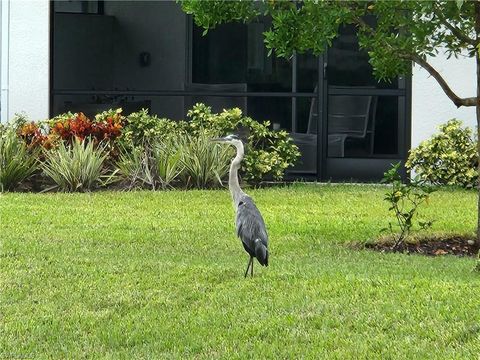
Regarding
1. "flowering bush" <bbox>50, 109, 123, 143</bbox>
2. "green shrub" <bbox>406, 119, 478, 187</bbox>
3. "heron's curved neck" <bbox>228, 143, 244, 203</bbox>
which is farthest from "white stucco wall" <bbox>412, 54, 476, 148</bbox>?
"heron's curved neck" <bbox>228, 143, 244, 203</bbox>

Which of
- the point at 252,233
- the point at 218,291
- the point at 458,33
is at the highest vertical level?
the point at 458,33

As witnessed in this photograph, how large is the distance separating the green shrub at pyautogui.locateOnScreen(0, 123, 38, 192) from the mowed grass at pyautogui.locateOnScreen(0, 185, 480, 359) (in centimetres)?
250

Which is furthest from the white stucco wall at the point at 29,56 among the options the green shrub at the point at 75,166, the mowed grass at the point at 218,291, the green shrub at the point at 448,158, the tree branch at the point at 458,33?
the tree branch at the point at 458,33

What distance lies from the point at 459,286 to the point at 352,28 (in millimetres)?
9403

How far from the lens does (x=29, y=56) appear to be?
17969 millimetres

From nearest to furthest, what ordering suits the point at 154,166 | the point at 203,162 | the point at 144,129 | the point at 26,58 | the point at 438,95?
the point at 203,162, the point at 154,166, the point at 144,129, the point at 438,95, the point at 26,58

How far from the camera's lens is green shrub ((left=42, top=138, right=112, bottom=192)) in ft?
50.3

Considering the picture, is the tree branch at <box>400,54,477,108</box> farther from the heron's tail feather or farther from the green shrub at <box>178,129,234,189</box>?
the green shrub at <box>178,129,234,189</box>

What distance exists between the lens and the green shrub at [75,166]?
50.3 ft

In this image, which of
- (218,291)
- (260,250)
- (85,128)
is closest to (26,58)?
(85,128)

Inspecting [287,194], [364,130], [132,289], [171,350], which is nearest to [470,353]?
[171,350]

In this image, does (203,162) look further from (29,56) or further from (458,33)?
(458,33)

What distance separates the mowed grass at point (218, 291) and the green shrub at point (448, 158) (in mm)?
2996

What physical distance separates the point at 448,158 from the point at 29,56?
6.77 meters
